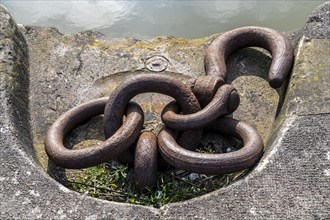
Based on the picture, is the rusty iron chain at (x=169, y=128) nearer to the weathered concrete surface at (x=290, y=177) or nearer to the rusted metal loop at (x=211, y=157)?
the rusted metal loop at (x=211, y=157)

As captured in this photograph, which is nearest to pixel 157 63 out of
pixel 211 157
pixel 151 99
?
pixel 151 99

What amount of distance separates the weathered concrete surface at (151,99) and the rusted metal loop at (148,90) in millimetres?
533

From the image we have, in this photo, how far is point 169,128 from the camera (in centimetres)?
311

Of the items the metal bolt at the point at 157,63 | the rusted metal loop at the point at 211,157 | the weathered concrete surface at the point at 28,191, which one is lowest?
the metal bolt at the point at 157,63

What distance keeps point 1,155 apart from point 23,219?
0.52m

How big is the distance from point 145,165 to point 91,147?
1.20 feet

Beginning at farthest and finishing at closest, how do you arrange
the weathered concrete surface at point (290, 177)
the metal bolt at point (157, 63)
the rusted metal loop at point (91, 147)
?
the metal bolt at point (157, 63)
the rusted metal loop at point (91, 147)
the weathered concrete surface at point (290, 177)

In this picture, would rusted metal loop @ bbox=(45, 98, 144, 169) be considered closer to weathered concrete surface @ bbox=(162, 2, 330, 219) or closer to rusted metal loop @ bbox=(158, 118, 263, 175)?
rusted metal loop @ bbox=(158, 118, 263, 175)

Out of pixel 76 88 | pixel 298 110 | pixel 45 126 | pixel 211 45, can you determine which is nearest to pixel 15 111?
pixel 45 126

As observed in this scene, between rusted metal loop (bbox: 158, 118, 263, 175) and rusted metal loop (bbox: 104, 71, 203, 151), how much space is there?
7.8 inches

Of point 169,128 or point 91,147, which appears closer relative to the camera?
point 91,147

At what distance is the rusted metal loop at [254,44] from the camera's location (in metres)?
3.50

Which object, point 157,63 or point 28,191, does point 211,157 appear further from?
point 157,63

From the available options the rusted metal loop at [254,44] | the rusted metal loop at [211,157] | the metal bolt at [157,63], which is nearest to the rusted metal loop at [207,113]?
the rusted metal loop at [211,157]
